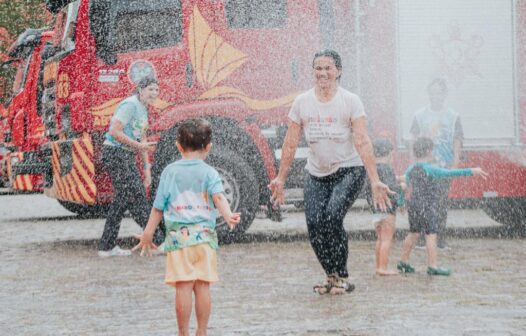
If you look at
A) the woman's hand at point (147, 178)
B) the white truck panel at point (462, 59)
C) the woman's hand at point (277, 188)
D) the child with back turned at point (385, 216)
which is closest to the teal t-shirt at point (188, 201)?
the woman's hand at point (277, 188)

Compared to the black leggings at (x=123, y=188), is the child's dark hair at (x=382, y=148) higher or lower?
higher

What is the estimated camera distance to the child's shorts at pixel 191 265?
509cm

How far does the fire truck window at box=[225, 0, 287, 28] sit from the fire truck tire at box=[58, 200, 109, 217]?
16.4 feet

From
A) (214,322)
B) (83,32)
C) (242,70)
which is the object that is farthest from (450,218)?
(214,322)

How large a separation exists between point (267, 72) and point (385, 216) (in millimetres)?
2980

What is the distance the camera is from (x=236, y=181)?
33.8ft

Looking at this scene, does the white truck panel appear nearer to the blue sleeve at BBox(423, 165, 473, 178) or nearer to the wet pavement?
the wet pavement

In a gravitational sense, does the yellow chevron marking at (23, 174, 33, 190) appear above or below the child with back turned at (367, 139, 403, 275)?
below

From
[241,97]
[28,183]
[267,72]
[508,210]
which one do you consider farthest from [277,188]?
[28,183]

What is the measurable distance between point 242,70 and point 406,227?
12.0ft

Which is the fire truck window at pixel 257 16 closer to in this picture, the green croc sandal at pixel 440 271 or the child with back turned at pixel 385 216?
the child with back turned at pixel 385 216

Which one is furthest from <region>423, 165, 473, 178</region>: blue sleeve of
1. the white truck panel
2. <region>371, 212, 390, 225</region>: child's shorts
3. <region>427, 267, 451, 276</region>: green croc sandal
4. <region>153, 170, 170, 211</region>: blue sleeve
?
<region>153, 170, 170, 211</region>: blue sleeve

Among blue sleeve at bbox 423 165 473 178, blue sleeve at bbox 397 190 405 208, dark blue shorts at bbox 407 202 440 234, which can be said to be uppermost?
blue sleeve at bbox 423 165 473 178

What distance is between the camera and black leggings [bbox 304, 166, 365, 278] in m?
6.99
